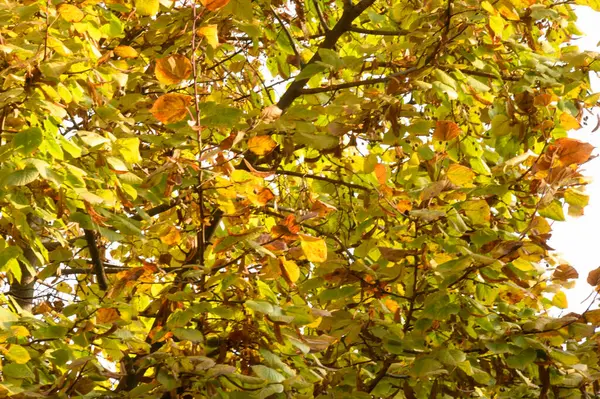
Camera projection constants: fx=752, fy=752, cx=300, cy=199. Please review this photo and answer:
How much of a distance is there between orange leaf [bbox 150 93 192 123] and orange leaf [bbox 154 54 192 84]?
66 mm

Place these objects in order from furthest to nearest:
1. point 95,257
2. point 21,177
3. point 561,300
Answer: point 95,257 < point 561,300 < point 21,177

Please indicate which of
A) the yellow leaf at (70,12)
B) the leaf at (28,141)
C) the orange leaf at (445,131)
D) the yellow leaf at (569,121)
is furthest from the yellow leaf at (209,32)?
the yellow leaf at (569,121)

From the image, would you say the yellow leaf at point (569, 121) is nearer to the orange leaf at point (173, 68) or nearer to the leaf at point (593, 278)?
the leaf at point (593, 278)

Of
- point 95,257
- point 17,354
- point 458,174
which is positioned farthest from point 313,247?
point 95,257

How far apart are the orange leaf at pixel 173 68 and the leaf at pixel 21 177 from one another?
57 centimetres

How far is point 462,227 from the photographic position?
2951mm

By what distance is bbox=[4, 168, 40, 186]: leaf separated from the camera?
256cm

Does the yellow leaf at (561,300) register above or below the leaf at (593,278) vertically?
below

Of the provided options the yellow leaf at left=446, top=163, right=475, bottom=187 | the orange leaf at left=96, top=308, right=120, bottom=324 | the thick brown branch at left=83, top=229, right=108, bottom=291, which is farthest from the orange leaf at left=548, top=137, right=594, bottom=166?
the thick brown branch at left=83, top=229, right=108, bottom=291

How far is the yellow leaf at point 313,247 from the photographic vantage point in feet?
8.81

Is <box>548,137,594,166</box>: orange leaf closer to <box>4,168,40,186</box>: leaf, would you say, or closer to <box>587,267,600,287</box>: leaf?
<box>587,267,600,287</box>: leaf

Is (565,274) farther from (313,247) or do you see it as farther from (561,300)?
(313,247)

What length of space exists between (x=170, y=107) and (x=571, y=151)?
1535 mm

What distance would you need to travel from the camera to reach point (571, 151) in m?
2.85
